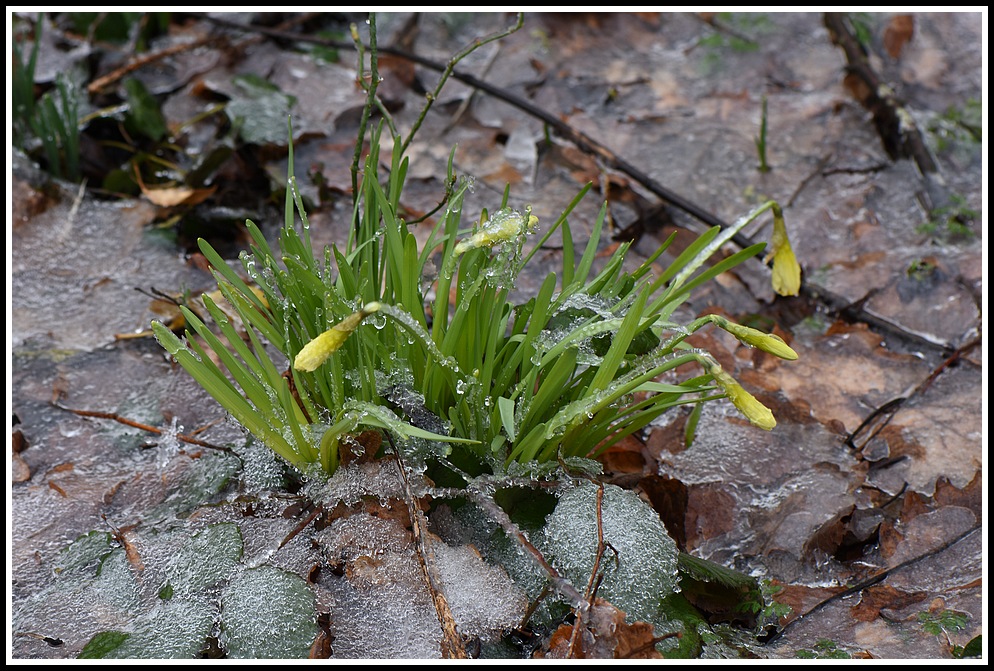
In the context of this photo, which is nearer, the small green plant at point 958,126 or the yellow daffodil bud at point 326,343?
the yellow daffodil bud at point 326,343

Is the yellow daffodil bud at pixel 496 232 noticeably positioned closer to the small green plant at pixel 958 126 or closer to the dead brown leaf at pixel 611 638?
the dead brown leaf at pixel 611 638

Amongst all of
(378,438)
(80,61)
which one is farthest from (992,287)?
(80,61)

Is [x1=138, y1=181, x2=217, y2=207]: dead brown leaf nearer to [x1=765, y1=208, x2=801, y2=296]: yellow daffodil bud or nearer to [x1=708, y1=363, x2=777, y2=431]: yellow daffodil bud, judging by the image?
[x1=765, y1=208, x2=801, y2=296]: yellow daffodil bud

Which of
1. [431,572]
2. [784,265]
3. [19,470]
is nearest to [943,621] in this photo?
[784,265]

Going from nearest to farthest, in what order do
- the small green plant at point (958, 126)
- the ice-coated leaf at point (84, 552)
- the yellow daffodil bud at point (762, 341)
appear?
the yellow daffodil bud at point (762, 341) → the ice-coated leaf at point (84, 552) → the small green plant at point (958, 126)

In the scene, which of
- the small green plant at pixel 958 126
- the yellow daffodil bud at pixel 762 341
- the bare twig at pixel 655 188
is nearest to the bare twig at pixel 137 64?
the bare twig at pixel 655 188

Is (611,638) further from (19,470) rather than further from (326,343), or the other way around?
(19,470)

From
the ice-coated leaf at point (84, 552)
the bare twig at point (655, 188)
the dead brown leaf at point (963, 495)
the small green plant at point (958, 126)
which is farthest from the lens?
the small green plant at point (958, 126)
